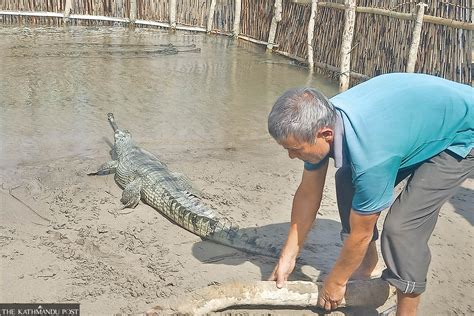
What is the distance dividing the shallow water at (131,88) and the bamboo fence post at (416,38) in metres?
1.48

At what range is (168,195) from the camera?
15.1 ft

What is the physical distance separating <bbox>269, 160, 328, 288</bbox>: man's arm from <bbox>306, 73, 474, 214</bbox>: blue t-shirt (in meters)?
0.54

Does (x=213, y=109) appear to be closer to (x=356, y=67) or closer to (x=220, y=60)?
(x=356, y=67)

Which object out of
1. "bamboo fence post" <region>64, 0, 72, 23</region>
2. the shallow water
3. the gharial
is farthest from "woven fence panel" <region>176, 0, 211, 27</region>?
the gharial

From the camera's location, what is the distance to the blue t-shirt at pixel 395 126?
93.5 inches

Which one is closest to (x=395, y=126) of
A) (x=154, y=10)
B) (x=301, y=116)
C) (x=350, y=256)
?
(x=301, y=116)

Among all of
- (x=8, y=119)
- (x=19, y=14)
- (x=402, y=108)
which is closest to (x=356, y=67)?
(x=8, y=119)

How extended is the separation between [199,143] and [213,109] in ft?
4.73

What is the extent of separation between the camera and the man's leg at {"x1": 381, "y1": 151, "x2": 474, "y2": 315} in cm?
269

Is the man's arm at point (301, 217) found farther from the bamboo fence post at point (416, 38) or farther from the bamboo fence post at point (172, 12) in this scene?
the bamboo fence post at point (172, 12)

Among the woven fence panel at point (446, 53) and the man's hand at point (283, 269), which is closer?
the man's hand at point (283, 269)

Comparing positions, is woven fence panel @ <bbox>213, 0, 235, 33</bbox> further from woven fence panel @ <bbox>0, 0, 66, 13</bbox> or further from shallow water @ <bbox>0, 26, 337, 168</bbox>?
woven fence panel @ <bbox>0, 0, 66, 13</bbox>

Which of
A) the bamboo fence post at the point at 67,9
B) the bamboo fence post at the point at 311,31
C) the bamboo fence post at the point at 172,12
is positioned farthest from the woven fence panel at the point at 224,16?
the bamboo fence post at the point at 67,9

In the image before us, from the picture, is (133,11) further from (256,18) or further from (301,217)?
(301,217)
